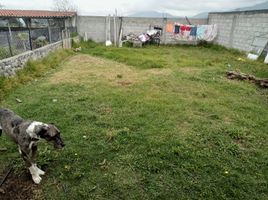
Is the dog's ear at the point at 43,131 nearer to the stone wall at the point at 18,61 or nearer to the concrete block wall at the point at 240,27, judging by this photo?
the stone wall at the point at 18,61

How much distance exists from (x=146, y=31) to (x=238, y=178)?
13.1 m

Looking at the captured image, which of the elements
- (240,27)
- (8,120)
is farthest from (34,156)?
(240,27)

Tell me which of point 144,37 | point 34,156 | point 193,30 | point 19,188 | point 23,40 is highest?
point 193,30

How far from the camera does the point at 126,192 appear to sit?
2557mm

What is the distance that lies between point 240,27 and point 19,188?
12371 millimetres

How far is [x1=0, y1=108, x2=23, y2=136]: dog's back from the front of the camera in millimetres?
2707

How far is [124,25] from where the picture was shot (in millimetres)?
14805

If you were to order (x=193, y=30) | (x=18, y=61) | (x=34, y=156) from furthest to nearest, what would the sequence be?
(x=193, y=30), (x=18, y=61), (x=34, y=156)

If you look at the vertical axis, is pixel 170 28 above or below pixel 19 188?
above

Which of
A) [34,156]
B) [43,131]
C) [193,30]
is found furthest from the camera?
[193,30]

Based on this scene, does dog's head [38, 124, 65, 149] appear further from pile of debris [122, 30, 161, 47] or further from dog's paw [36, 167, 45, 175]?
pile of debris [122, 30, 161, 47]

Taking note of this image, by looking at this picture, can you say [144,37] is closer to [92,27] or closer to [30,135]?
[92,27]

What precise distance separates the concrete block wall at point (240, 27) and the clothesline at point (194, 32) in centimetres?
40

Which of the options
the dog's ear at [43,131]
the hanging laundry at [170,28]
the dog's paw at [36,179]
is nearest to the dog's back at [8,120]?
the dog's ear at [43,131]
